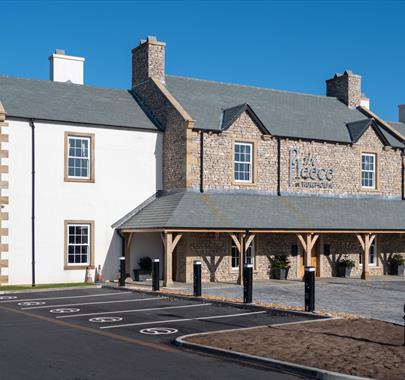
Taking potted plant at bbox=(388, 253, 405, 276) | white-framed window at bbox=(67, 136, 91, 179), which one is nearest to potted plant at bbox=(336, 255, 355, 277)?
potted plant at bbox=(388, 253, 405, 276)

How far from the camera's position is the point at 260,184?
2906 cm

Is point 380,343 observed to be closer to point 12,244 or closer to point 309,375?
point 309,375

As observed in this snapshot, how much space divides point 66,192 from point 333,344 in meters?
16.9

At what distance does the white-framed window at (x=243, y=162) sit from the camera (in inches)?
1125

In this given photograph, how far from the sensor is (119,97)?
1221 inches

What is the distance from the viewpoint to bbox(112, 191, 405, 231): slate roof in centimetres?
2577

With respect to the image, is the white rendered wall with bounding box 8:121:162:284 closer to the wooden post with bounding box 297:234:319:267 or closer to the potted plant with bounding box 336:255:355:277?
the wooden post with bounding box 297:234:319:267

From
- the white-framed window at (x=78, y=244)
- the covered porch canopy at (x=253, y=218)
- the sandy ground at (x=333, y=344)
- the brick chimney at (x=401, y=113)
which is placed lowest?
the sandy ground at (x=333, y=344)

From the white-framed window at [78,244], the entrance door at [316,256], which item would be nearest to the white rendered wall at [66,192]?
the white-framed window at [78,244]

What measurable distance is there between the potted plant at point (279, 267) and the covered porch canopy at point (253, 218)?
0.92 meters

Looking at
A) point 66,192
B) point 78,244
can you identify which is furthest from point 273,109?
point 78,244

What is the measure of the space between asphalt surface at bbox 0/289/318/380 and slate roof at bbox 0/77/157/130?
314 inches

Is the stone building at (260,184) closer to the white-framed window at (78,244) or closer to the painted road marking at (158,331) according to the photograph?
the white-framed window at (78,244)

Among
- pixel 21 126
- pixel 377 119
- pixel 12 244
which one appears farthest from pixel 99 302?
pixel 377 119
